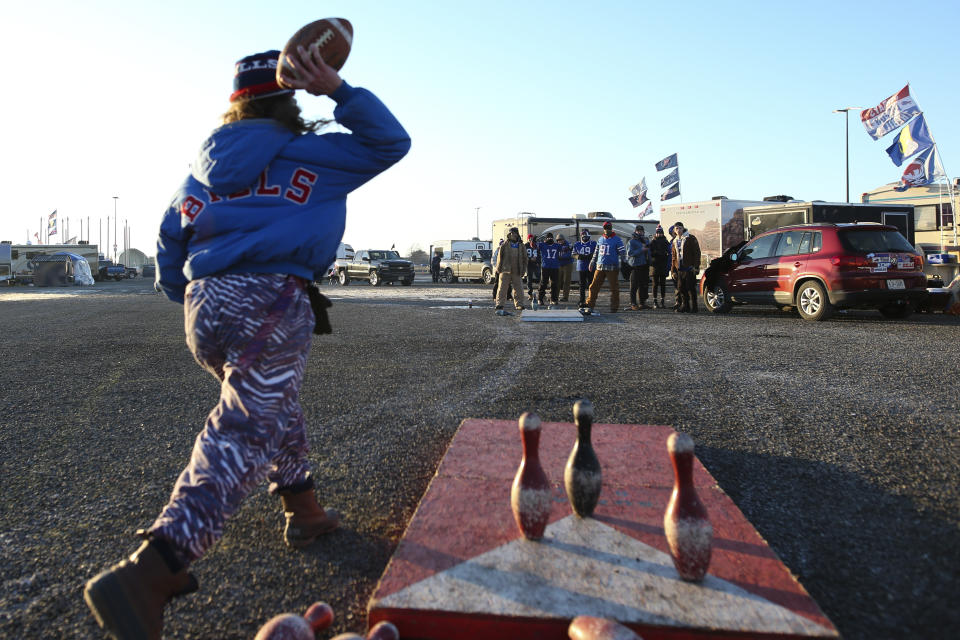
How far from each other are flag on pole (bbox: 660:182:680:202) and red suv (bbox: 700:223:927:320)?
837 inches

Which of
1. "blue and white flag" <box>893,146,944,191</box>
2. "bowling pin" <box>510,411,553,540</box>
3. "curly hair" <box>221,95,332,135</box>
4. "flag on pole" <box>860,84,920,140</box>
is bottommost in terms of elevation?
"bowling pin" <box>510,411,553,540</box>

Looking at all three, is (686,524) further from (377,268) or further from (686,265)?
(377,268)

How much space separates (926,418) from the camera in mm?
4469

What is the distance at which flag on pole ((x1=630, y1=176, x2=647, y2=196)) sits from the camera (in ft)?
116

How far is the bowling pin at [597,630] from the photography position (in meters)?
1.61

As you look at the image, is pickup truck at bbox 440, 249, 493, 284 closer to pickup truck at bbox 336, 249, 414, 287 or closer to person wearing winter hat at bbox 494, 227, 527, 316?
pickup truck at bbox 336, 249, 414, 287

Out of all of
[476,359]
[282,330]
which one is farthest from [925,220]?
[282,330]

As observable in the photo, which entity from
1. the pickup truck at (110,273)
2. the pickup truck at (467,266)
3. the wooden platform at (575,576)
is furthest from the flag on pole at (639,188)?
the pickup truck at (110,273)

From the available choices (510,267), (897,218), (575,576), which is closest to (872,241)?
(510,267)

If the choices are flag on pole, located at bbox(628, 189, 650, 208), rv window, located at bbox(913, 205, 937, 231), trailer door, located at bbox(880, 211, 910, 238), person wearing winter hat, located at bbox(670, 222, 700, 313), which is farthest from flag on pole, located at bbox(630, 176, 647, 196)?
person wearing winter hat, located at bbox(670, 222, 700, 313)

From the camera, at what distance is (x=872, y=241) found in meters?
11.0

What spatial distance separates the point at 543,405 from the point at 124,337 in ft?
24.6

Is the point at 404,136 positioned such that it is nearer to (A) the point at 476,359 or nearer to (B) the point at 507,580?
(B) the point at 507,580

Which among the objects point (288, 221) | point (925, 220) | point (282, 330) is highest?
point (925, 220)
